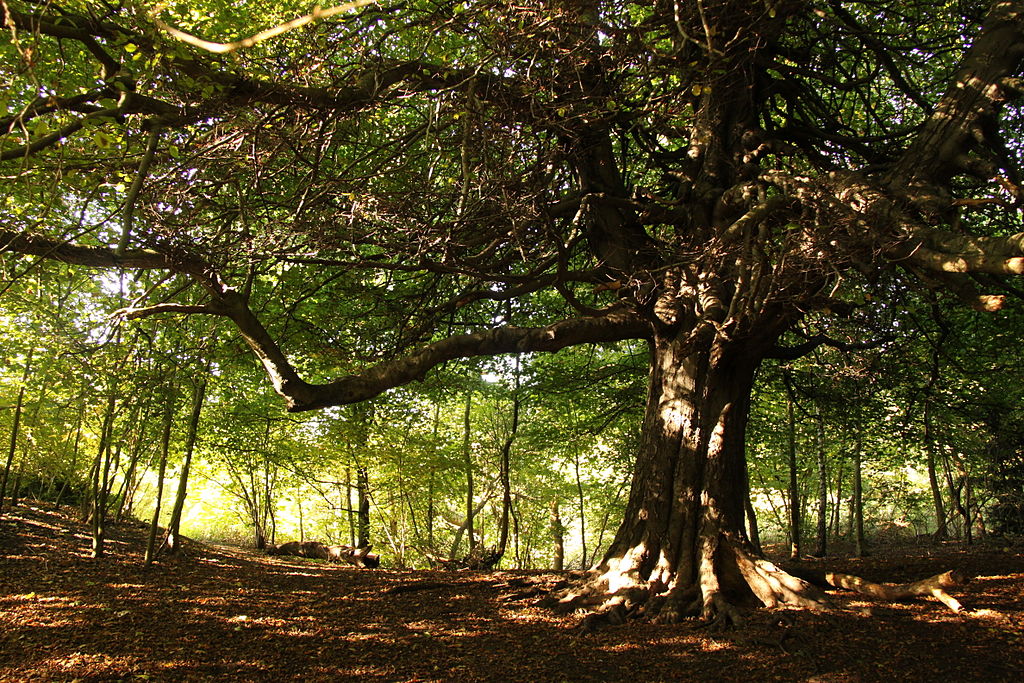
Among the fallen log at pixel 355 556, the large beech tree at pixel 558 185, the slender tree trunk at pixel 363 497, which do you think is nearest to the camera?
the large beech tree at pixel 558 185

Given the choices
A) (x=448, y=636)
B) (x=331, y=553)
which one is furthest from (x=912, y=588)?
(x=331, y=553)

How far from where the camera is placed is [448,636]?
5457 millimetres

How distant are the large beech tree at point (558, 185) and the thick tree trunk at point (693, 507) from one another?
0.02 meters

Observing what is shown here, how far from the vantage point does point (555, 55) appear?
5195 mm

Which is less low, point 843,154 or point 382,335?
point 843,154

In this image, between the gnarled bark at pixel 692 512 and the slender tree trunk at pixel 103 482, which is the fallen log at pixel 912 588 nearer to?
the gnarled bark at pixel 692 512

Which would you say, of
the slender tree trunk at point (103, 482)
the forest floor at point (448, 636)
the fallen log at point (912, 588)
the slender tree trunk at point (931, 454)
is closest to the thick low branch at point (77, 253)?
the forest floor at point (448, 636)

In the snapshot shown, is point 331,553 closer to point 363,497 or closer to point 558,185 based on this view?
point 363,497

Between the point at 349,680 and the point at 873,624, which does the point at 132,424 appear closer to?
the point at 349,680

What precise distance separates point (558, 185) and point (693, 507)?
11.8ft

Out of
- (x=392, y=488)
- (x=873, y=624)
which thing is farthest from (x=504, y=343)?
(x=392, y=488)

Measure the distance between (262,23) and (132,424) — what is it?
5616 mm

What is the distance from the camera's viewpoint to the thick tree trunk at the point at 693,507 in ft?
18.2

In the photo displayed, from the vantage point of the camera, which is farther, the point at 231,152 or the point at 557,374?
the point at 557,374
